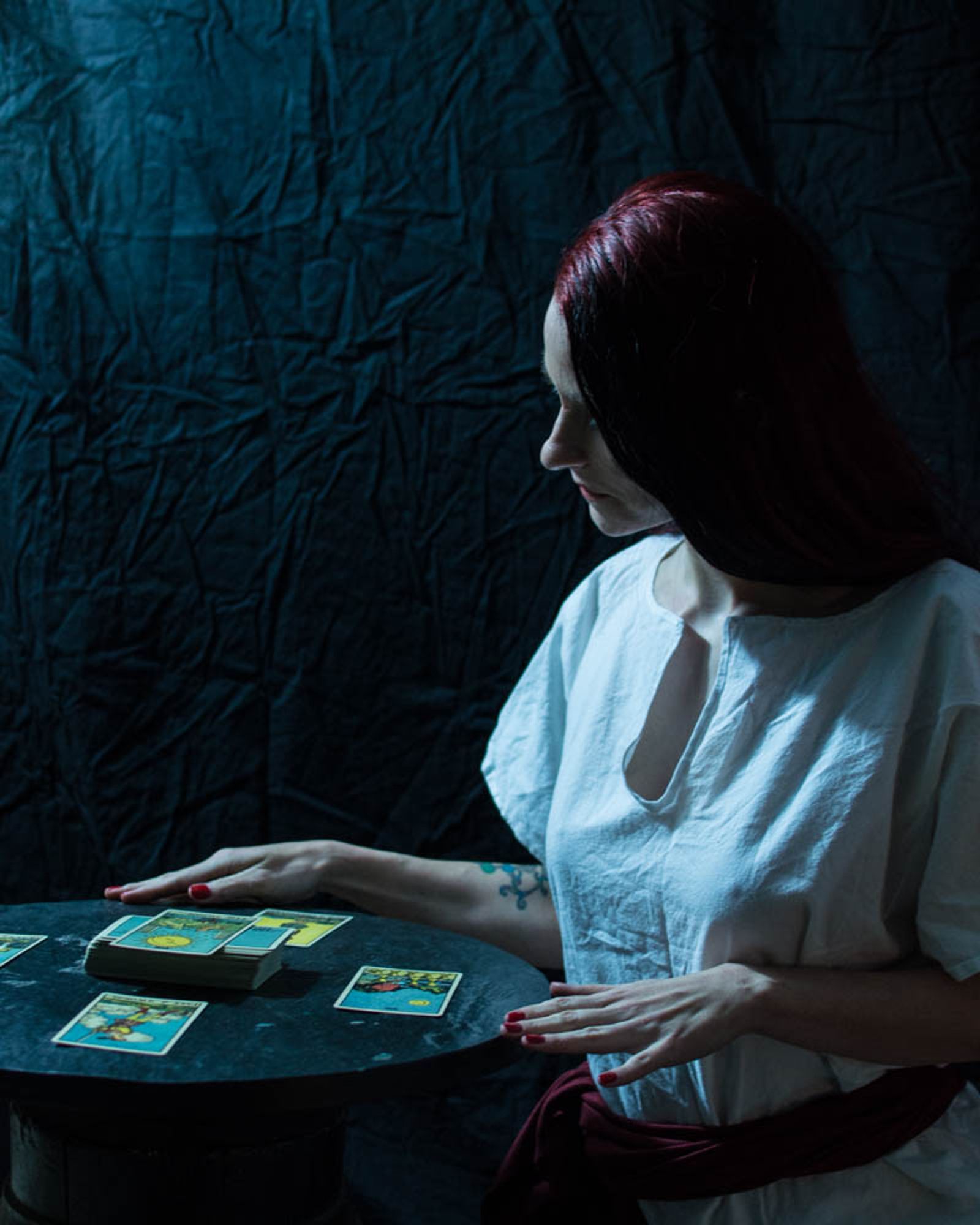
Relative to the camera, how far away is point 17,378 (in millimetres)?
2215

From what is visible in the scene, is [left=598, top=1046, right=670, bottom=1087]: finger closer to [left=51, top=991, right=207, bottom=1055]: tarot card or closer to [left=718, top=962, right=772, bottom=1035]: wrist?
[left=718, top=962, right=772, bottom=1035]: wrist

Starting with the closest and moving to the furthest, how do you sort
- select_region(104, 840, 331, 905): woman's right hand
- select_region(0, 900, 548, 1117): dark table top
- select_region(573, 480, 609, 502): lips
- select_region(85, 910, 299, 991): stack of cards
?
select_region(0, 900, 548, 1117): dark table top
select_region(85, 910, 299, 991): stack of cards
select_region(573, 480, 609, 502): lips
select_region(104, 840, 331, 905): woman's right hand

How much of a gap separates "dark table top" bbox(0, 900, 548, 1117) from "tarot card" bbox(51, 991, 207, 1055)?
0.01 metres

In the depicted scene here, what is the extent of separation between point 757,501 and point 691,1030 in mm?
466

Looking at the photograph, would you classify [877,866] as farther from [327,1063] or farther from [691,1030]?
[327,1063]

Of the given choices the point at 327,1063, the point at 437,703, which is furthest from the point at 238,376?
the point at 327,1063

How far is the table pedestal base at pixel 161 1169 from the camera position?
3.68 ft

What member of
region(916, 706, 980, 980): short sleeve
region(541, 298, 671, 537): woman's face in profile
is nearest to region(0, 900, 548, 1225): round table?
region(916, 706, 980, 980): short sleeve

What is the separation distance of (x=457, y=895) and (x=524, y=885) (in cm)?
8

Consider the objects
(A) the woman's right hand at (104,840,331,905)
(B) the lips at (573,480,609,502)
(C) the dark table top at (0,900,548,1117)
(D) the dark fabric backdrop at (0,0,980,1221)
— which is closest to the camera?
(C) the dark table top at (0,900,548,1117)

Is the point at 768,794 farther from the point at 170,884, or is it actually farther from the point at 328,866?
the point at 170,884

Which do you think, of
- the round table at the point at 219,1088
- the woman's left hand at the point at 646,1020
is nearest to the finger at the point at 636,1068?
the woman's left hand at the point at 646,1020

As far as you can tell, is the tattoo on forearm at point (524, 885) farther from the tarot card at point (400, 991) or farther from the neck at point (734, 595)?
the neck at point (734, 595)

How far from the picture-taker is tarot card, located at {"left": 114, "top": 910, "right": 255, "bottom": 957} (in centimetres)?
125
